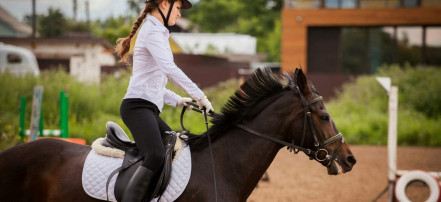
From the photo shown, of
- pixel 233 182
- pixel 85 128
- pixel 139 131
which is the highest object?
pixel 139 131

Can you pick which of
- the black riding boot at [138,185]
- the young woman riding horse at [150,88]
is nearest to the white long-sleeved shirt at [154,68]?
the young woman riding horse at [150,88]

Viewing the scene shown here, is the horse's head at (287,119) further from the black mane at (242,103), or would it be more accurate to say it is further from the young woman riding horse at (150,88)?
the young woman riding horse at (150,88)

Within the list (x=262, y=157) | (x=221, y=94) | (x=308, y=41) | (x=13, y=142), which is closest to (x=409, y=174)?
(x=262, y=157)

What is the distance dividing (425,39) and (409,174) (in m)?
25.5

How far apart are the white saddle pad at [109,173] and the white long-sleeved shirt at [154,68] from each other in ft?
1.62

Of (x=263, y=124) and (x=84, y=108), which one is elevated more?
(x=263, y=124)

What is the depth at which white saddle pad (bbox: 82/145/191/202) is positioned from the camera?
441 centimetres

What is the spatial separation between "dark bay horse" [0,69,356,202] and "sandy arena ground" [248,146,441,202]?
229 inches

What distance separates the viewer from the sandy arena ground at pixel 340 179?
1094cm

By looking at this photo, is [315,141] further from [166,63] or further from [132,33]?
[132,33]

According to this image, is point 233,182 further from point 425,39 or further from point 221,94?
point 425,39

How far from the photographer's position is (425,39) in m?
32.1

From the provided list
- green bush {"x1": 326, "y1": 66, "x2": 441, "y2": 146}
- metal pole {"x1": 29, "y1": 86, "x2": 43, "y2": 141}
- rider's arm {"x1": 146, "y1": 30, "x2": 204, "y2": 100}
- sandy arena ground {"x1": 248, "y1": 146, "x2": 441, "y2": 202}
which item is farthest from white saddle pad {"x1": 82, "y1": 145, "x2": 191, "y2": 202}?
green bush {"x1": 326, "y1": 66, "x2": 441, "y2": 146}

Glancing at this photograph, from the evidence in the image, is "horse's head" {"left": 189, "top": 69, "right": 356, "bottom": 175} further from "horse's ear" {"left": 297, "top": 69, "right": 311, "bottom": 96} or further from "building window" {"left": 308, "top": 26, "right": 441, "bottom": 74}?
"building window" {"left": 308, "top": 26, "right": 441, "bottom": 74}
